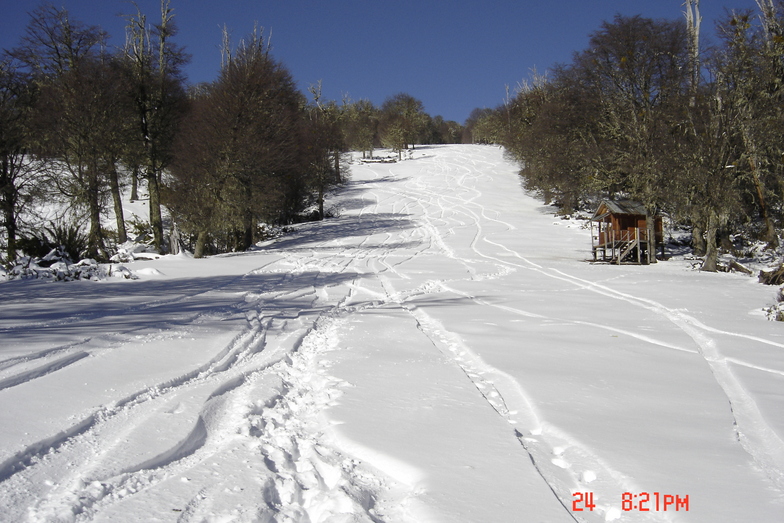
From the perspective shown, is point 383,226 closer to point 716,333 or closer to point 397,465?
point 716,333

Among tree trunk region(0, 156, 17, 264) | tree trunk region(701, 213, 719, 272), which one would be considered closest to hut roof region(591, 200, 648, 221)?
tree trunk region(701, 213, 719, 272)

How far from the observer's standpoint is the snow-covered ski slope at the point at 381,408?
3088 millimetres

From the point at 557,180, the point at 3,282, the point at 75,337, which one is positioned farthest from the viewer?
the point at 557,180

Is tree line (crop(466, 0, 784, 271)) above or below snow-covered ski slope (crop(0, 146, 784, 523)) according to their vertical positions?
above

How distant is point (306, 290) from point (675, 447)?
922 centimetres

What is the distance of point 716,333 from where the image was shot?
8320mm

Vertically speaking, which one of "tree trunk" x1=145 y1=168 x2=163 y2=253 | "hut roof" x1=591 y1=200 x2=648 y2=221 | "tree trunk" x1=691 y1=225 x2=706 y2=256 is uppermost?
"tree trunk" x1=145 y1=168 x2=163 y2=253

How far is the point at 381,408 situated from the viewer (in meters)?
4.66

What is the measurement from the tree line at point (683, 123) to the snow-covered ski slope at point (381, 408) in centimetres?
933

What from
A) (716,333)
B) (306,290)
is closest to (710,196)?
(716,333)

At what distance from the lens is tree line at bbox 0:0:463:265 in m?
16.5
